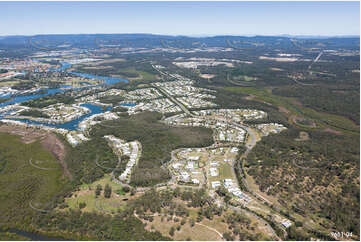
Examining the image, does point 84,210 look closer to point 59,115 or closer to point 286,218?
point 286,218

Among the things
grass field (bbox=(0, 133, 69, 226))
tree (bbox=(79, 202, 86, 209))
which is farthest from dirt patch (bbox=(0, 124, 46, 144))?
tree (bbox=(79, 202, 86, 209))

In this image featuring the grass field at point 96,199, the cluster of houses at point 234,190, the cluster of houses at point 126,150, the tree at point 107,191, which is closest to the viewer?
the grass field at point 96,199

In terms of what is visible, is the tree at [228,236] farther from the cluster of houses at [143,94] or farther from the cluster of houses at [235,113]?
the cluster of houses at [143,94]

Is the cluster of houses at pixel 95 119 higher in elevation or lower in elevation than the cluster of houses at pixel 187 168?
higher

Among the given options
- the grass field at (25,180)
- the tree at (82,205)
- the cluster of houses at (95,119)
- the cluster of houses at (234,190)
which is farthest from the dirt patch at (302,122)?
the grass field at (25,180)

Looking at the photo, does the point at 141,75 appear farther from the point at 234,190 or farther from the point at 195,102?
the point at 234,190

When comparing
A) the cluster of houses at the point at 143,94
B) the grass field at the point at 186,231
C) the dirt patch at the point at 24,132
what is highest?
the cluster of houses at the point at 143,94

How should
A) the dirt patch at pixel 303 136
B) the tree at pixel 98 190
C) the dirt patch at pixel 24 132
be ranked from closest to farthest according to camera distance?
the tree at pixel 98 190 → the dirt patch at pixel 24 132 → the dirt patch at pixel 303 136
